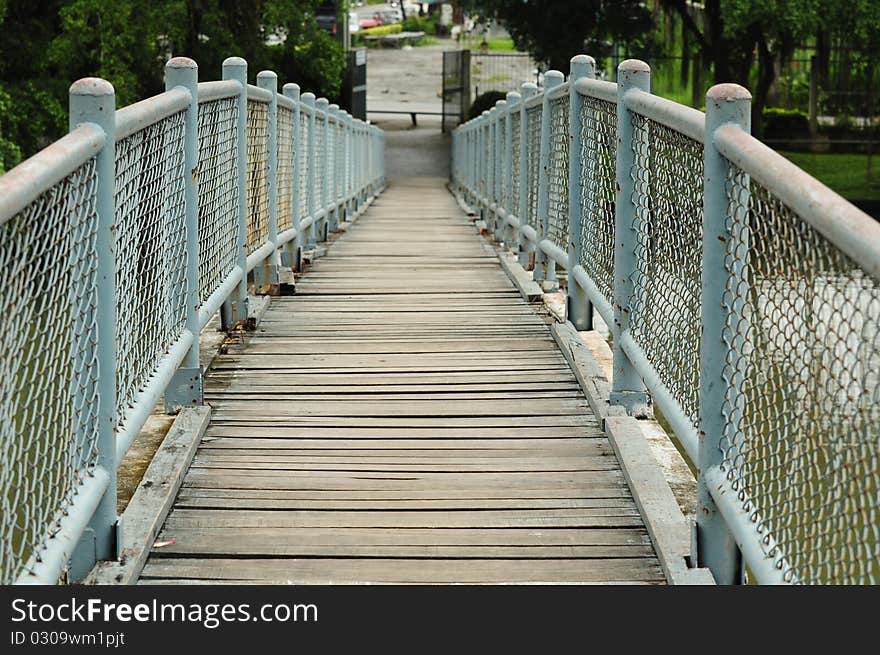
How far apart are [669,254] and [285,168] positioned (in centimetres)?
516

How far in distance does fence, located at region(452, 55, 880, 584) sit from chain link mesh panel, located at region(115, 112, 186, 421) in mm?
1620

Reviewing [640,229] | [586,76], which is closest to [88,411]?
[640,229]

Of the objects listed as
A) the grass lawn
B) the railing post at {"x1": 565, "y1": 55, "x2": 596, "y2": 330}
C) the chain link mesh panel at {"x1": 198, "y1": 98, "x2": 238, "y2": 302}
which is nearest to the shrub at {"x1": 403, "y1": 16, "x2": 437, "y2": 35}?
the grass lawn

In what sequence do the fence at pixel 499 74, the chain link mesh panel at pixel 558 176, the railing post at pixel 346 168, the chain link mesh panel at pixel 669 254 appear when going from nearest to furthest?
the chain link mesh panel at pixel 669 254
the chain link mesh panel at pixel 558 176
the railing post at pixel 346 168
the fence at pixel 499 74

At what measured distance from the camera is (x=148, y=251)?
4660 mm

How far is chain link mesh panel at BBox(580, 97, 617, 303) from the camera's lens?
581cm

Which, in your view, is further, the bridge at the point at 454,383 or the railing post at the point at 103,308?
the railing post at the point at 103,308

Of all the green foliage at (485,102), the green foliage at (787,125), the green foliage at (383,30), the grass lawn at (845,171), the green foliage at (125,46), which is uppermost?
the green foliage at (383,30)

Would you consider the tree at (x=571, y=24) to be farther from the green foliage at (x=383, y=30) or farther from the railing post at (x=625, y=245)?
the green foliage at (x=383, y=30)

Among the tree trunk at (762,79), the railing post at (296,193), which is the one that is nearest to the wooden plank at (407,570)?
the railing post at (296,193)

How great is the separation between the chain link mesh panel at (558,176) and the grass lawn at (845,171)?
22.8 metres

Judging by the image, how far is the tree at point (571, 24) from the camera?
31.2 meters

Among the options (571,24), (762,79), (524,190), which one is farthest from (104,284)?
(571,24)

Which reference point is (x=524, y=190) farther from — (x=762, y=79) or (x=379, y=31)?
(x=379, y=31)
